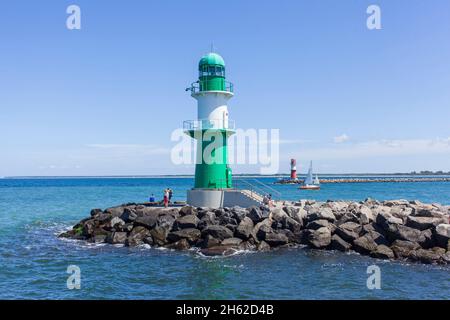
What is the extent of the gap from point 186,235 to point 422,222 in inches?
456

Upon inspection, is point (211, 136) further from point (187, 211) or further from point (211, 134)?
point (187, 211)

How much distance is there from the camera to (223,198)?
24906 mm

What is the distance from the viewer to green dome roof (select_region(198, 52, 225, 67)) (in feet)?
84.2

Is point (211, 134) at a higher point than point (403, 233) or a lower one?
higher

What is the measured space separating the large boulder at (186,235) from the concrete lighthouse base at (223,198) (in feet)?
14.0

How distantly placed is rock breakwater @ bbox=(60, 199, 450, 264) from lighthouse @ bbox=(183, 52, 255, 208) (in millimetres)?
2083

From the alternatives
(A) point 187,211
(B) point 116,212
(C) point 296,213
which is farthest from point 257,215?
(B) point 116,212

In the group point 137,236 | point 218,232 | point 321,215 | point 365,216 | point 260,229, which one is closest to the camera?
point 218,232

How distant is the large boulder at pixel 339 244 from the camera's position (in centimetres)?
1898

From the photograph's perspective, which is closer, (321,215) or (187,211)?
(321,215)
